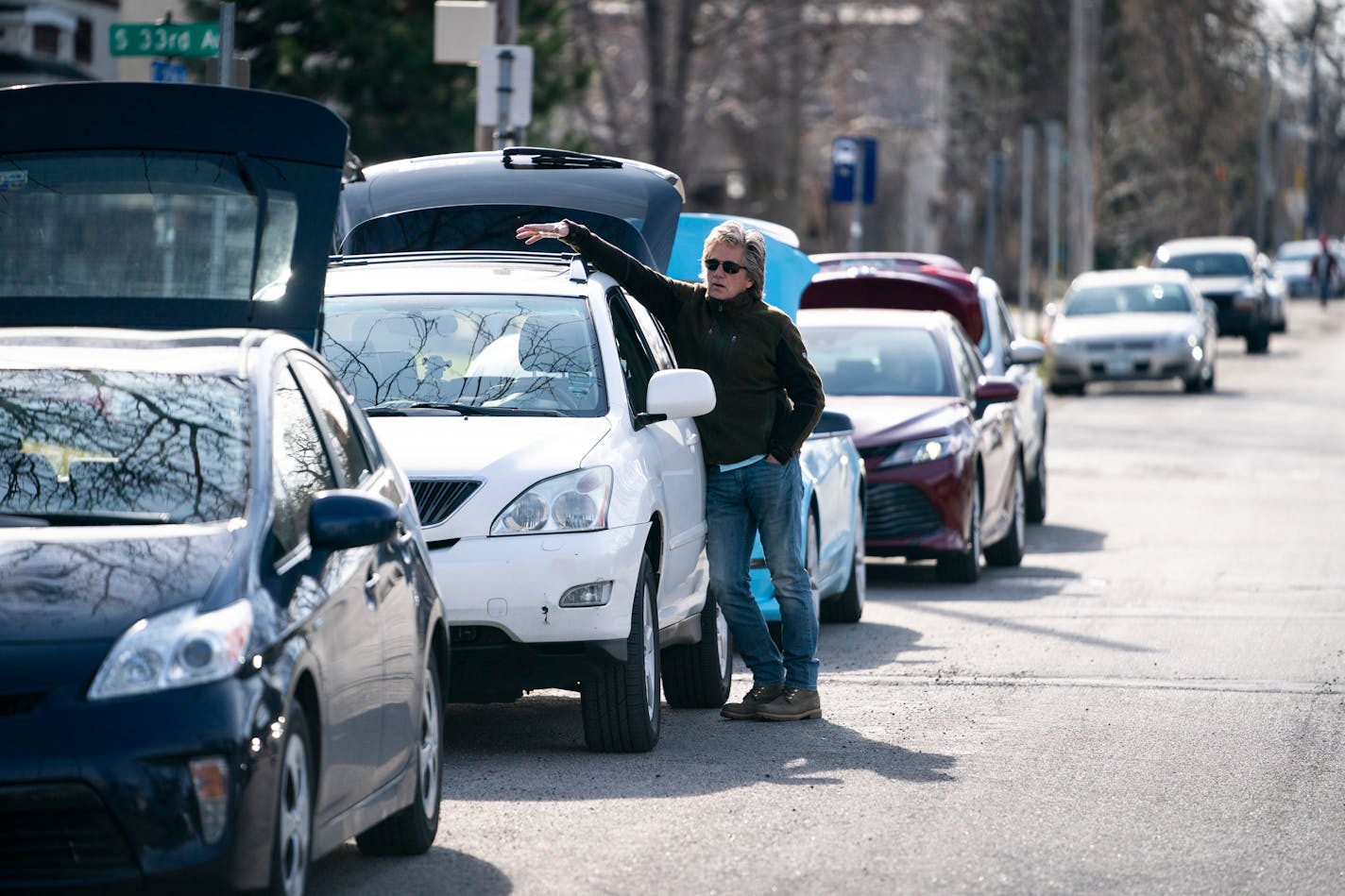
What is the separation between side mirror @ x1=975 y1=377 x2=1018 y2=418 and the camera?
51.8 ft

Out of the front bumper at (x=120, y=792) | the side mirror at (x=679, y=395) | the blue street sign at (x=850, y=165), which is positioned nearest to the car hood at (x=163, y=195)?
the side mirror at (x=679, y=395)

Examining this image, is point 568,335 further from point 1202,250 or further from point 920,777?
point 1202,250

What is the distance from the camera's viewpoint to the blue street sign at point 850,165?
2744 centimetres

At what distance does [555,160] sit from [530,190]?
0.18 metres

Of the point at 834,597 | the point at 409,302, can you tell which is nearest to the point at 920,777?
the point at 409,302

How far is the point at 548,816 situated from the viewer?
7.89 metres

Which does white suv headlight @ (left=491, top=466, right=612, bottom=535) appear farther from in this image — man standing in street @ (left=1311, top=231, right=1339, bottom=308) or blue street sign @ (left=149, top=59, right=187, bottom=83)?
man standing in street @ (left=1311, top=231, right=1339, bottom=308)

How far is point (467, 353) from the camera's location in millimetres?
9586

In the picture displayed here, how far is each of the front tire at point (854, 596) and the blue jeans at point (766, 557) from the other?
121 inches

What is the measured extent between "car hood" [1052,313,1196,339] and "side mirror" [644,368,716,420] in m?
24.6

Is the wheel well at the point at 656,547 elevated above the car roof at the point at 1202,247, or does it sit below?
below

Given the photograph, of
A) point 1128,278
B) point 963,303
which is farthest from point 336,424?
point 1128,278

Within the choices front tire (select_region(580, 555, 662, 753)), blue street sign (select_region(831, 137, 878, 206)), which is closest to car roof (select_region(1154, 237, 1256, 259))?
blue street sign (select_region(831, 137, 878, 206))

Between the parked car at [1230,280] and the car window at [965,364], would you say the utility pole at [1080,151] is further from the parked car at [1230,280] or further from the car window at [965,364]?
the car window at [965,364]
